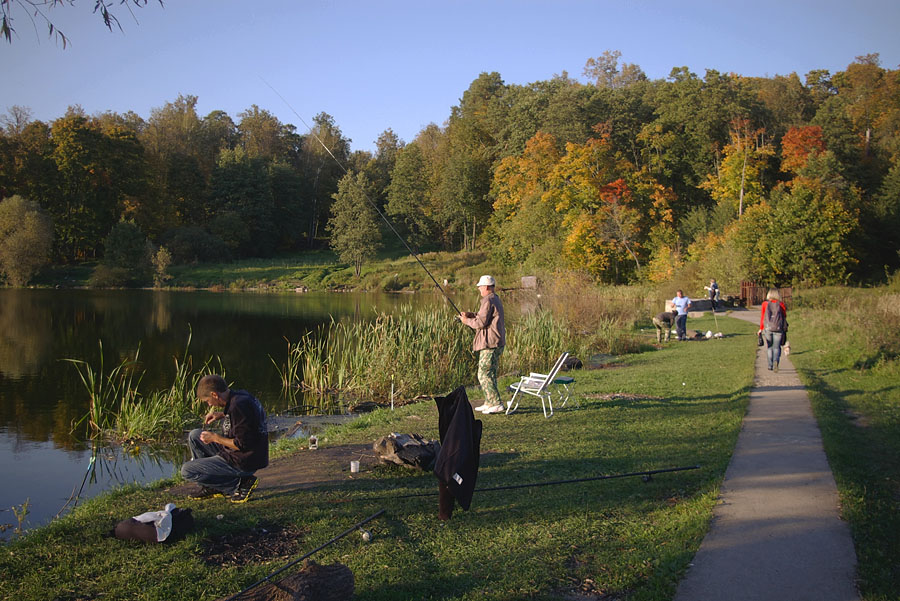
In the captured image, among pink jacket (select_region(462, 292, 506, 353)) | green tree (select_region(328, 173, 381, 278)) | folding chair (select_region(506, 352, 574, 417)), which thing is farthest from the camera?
green tree (select_region(328, 173, 381, 278))

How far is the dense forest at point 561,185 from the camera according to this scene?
4106 centimetres

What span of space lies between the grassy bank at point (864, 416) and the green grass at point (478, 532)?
1.05m

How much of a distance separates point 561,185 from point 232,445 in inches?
1844

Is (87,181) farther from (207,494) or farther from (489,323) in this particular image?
(207,494)

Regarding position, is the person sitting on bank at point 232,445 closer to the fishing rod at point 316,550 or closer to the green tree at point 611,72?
the fishing rod at point 316,550

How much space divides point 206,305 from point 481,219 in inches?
1281

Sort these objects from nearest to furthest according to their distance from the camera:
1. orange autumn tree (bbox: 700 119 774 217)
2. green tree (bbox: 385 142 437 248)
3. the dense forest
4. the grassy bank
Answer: the grassy bank
the dense forest
orange autumn tree (bbox: 700 119 774 217)
green tree (bbox: 385 142 437 248)

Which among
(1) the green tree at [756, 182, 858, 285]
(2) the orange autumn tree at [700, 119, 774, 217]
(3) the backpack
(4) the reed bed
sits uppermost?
(2) the orange autumn tree at [700, 119, 774, 217]

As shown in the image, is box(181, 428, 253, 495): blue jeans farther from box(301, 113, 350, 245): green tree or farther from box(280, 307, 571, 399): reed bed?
box(301, 113, 350, 245): green tree

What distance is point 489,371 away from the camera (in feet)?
30.9

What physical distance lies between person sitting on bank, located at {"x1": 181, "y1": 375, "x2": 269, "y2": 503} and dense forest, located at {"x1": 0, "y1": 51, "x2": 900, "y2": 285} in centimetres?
3025

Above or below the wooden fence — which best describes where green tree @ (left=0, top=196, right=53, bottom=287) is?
above

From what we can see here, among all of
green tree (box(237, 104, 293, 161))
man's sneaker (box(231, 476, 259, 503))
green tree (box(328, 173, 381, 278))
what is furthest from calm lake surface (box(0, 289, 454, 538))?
green tree (box(237, 104, 293, 161))

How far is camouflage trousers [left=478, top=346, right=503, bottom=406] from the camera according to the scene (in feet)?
30.6
